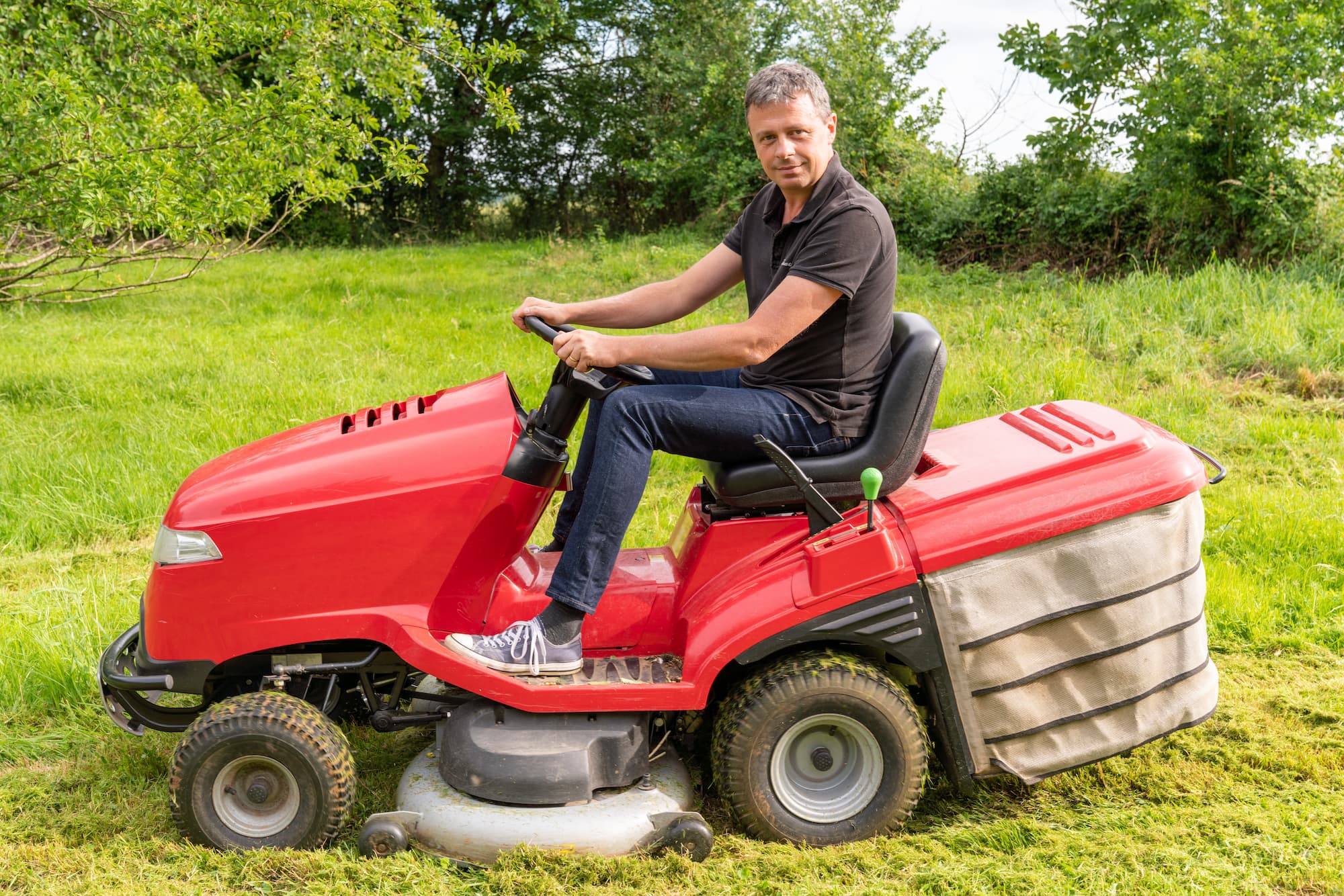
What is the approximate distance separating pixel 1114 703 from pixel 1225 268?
21.4 feet

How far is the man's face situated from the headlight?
164 centimetres

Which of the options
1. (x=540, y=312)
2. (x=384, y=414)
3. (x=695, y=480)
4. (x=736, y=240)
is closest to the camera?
(x=384, y=414)

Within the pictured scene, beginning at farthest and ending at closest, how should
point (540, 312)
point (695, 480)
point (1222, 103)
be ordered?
point (1222, 103)
point (695, 480)
point (540, 312)

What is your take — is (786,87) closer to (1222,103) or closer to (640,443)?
(640,443)

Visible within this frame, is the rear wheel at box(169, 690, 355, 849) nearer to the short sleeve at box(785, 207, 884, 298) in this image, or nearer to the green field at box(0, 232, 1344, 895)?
the green field at box(0, 232, 1344, 895)

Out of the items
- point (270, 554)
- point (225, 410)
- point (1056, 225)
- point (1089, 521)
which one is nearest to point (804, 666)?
point (1089, 521)

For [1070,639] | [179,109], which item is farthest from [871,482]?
[179,109]

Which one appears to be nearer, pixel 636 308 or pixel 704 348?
pixel 704 348

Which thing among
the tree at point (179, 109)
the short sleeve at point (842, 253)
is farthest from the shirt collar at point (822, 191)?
the tree at point (179, 109)

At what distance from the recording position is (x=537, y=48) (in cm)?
2128

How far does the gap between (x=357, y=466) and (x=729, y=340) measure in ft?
3.17

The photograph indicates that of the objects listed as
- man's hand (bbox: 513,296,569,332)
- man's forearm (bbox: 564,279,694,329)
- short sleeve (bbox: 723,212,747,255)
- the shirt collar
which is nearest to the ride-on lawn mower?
man's hand (bbox: 513,296,569,332)

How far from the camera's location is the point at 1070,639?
280cm

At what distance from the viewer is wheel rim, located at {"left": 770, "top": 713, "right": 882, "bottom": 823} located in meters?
2.81
